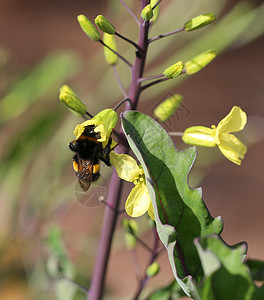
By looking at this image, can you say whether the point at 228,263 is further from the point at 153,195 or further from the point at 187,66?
the point at 187,66

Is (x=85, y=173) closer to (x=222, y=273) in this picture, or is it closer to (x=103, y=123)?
(x=103, y=123)

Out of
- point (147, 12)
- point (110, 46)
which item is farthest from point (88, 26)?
point (147, 12)

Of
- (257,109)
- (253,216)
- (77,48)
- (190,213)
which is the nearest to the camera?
(190,213)

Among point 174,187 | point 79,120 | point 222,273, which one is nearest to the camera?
point 222,273

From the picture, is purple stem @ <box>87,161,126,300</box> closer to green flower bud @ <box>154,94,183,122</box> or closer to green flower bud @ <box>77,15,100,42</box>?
green flower bud @ <box>154,94,183,122</box>

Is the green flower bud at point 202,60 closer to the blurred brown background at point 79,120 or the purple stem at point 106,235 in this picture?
the blurred brown background at point 79,120

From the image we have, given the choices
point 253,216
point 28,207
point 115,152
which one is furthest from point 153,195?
point 253,216

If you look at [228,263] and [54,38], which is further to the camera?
[54,38]
